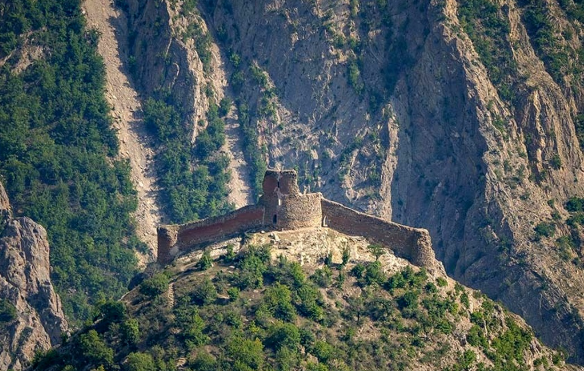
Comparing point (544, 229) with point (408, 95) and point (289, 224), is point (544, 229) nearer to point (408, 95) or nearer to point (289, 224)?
point (408, 95)

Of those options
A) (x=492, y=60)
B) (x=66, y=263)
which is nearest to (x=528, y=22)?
(x=492, y=60)

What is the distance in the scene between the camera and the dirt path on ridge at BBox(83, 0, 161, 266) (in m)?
189

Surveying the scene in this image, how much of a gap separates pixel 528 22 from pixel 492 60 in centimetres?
350

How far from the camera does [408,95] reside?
192 metres

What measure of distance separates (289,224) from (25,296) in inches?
1177

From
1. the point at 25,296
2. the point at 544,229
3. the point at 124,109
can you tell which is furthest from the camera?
the point at 124,109

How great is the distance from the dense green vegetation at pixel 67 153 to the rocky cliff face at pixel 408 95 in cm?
438

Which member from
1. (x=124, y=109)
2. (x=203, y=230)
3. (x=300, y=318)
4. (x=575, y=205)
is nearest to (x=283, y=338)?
(x=300, y=318)

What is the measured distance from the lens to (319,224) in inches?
6043

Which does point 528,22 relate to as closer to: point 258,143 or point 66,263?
point 258,143

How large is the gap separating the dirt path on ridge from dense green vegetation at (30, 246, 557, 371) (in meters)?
37.5

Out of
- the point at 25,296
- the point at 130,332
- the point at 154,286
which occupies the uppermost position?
the point at 154,286

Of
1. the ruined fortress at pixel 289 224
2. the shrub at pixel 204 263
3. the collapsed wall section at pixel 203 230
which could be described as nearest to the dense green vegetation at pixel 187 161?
the collapsed wall section at pixel 203 230

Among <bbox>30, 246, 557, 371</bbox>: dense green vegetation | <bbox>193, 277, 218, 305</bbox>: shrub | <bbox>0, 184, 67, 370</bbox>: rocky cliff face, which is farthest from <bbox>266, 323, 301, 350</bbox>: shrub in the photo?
<bbox>0, 184, 67, 370</bbox>: rocky cliff face
